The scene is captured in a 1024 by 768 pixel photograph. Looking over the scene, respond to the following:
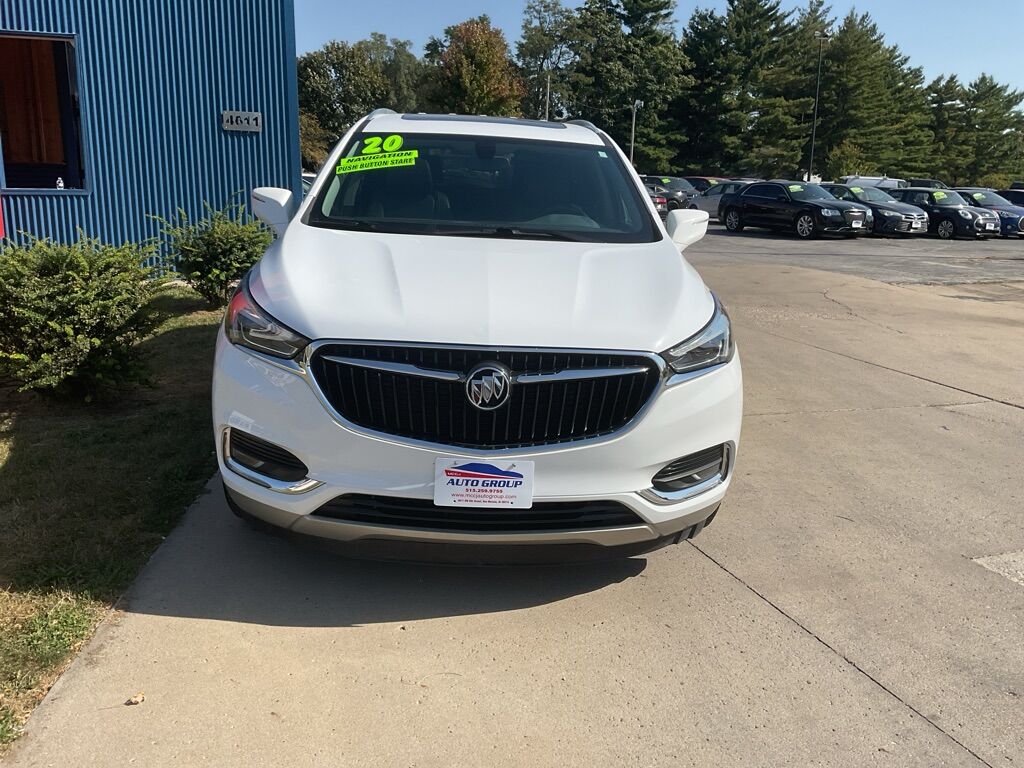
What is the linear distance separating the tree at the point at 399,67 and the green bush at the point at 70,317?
249 feet

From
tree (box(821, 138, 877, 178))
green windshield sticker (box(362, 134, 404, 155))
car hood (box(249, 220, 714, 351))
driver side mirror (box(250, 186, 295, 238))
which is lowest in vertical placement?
car hood (box(249, 220, 714, 351))

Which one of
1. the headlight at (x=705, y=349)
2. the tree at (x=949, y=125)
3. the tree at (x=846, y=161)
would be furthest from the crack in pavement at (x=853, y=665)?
the tree at (x=949, y=125)

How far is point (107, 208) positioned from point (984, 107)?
7310cm

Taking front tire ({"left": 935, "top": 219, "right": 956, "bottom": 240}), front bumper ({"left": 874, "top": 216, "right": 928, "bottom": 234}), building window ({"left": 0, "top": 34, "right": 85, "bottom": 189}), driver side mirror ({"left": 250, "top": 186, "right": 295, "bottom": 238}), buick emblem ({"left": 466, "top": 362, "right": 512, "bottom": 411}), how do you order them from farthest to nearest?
front tire ({"left": 935, "top": 219, "right": 956, "bottom": 240}) < front bumper ({"left": 874, "top": 216, "right": 928, "bottom": 234}) < building window ({"left": 0, "top": 34, "right": 85, "bottom": 189}) < driver side mirror ({"left": 250, "top": 186, "right": 295, "bottom": 238}) < buick emblem ({"left": 466, "top": 362, "right": 512, "bottom": 411})

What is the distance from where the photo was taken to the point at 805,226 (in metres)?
23.5

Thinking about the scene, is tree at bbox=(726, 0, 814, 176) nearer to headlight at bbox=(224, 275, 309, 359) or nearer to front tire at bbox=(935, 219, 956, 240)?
front tire at bbox=(935, 219, 956, 240)

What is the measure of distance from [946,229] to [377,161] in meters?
25.7

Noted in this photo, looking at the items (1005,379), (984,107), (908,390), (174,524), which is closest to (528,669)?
(174,524)

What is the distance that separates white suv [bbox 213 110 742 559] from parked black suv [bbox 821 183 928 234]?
2402 cm

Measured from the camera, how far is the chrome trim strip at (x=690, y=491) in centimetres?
296

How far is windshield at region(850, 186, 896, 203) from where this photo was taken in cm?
2525

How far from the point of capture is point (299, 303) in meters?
2.99

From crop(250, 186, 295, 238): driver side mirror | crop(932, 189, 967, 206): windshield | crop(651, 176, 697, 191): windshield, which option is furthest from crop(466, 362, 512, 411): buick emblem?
crop(651, 176, 697, 191): windshield

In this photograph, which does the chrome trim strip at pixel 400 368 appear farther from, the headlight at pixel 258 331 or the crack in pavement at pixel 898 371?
the crack in pavement at pixel 898 371
